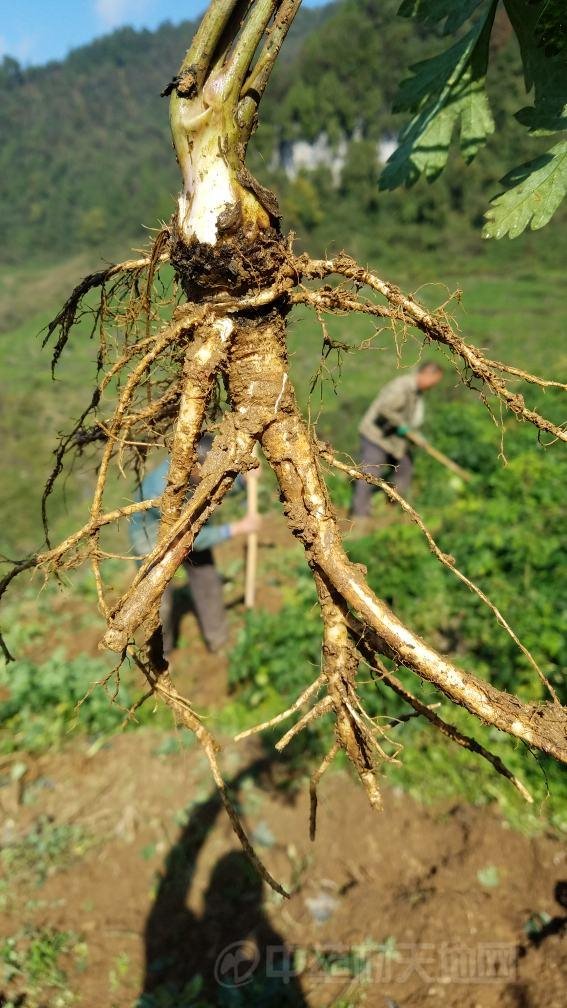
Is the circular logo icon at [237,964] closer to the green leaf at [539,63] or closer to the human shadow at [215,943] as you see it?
the human shadow at [215,943]

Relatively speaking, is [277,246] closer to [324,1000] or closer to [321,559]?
[321,559]

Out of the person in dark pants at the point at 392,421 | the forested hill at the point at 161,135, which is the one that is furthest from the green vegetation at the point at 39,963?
the forested hill at the point at 161,135

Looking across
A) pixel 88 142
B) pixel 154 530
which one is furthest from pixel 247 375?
pixel 88 142

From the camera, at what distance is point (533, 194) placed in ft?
5.68

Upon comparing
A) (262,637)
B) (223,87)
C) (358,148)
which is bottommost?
(262,637)

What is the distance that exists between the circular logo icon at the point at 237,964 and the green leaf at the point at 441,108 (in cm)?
349

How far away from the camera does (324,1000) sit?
9.02 ft

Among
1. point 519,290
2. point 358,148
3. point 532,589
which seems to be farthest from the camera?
point 358,148

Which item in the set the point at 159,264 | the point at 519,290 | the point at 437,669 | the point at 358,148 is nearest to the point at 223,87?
the point at 159,264

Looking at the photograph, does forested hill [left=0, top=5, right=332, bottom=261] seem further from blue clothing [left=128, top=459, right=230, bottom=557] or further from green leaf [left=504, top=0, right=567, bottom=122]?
green leaf [left=504, top=0, right=567, bottom=122]

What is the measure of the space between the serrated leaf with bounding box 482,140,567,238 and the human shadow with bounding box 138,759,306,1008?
9.11 feet

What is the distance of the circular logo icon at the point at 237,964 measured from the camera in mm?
→ 2898

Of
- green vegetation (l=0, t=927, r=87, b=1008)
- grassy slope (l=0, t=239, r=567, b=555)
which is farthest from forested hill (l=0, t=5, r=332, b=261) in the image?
green vegetation (l=0, t=927, r=87, b=1008)

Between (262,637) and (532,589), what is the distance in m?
2.03
